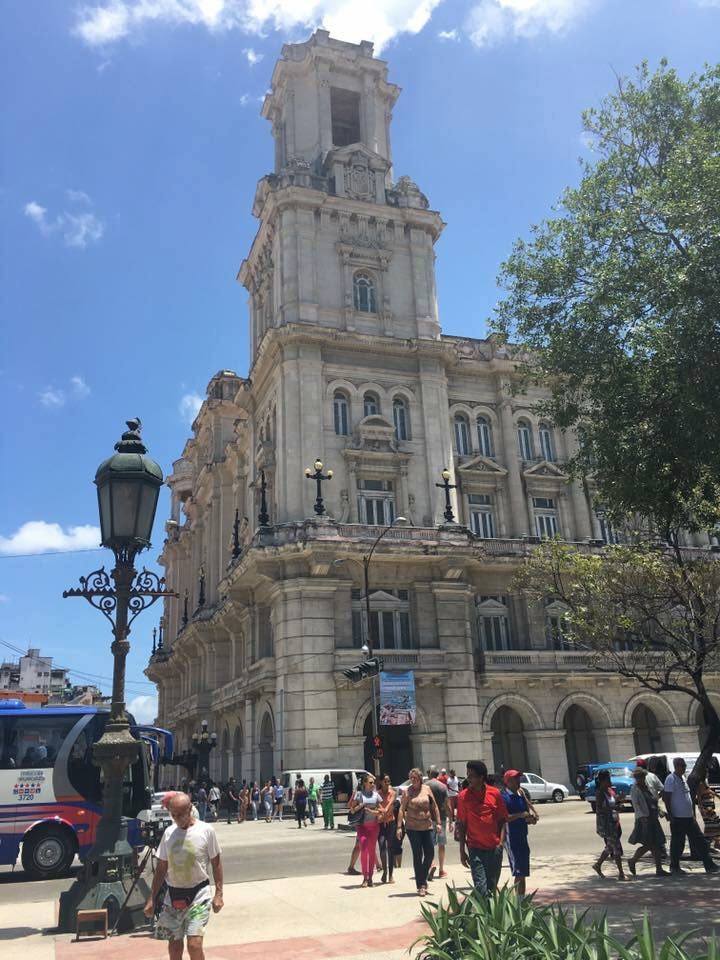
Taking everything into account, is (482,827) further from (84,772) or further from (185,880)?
(84,772)

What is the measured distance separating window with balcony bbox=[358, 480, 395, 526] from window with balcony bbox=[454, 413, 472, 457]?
19.1 feet

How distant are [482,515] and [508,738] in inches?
458

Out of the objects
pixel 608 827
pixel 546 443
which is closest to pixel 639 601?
pixel 608 827

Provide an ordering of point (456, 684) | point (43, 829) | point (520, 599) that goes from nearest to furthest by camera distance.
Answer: point (43, 829)
point (456, 684)
point (520, 599)

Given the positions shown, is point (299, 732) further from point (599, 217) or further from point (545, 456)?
point (599, 217)

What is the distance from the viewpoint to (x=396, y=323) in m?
43.9

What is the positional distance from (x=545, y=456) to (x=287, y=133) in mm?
24993

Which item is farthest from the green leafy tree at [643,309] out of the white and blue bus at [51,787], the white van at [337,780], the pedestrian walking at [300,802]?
the white van at [337,780]

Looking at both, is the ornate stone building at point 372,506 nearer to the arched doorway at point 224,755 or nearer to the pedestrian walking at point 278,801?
the arched doorway at point 224,755

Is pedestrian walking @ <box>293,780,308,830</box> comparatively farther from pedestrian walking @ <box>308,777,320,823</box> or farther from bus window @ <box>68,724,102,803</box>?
bus window @ <box>68,724,102,803</box>

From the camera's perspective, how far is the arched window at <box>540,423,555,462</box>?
150 feet

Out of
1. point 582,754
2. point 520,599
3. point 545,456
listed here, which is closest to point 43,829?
point 520,599

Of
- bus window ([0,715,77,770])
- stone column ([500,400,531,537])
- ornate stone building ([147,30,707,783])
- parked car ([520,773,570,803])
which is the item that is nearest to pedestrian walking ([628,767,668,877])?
bus window ([0,715,77,770])

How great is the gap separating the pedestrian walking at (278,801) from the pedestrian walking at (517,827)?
76.3 ft
